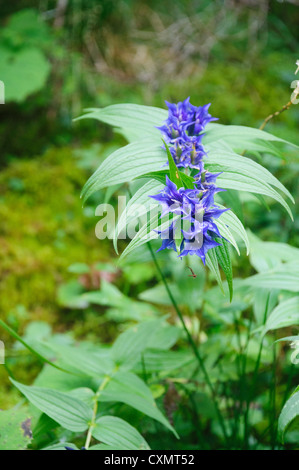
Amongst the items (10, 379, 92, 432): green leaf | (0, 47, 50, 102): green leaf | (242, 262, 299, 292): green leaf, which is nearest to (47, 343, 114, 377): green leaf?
(10, 379, 92, 432): green leaf

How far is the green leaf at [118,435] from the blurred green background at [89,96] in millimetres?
732

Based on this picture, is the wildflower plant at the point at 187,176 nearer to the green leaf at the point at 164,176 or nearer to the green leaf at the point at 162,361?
the green leaf at the point at 164,176

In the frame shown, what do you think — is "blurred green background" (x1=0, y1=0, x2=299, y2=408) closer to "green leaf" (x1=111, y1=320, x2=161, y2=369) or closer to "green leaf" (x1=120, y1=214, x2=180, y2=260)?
"green leaf" (x1=111, y1=320, x2=161, y2=369)

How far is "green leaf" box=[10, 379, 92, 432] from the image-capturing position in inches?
35.7

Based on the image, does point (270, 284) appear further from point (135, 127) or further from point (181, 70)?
point (181, 70)

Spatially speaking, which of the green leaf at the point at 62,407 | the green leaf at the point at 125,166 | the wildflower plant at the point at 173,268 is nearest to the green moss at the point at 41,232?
Result: the wildflower plant at the point at 173,268

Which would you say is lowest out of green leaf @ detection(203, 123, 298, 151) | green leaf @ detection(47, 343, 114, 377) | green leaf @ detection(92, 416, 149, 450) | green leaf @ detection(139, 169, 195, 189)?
green leaf @ detection(92, 416, 149, 450)

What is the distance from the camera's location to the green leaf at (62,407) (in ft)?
2.98

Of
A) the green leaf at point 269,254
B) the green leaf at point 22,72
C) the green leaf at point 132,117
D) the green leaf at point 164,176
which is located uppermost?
the green leaf at point 22,72

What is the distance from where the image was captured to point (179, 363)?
122cm

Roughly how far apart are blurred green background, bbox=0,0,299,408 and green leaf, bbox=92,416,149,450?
73 centimetres

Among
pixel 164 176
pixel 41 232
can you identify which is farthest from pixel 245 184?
pixel 41 232

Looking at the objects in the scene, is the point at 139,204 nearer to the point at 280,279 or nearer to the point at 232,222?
the point at 232,222

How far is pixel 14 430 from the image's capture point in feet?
3.18
